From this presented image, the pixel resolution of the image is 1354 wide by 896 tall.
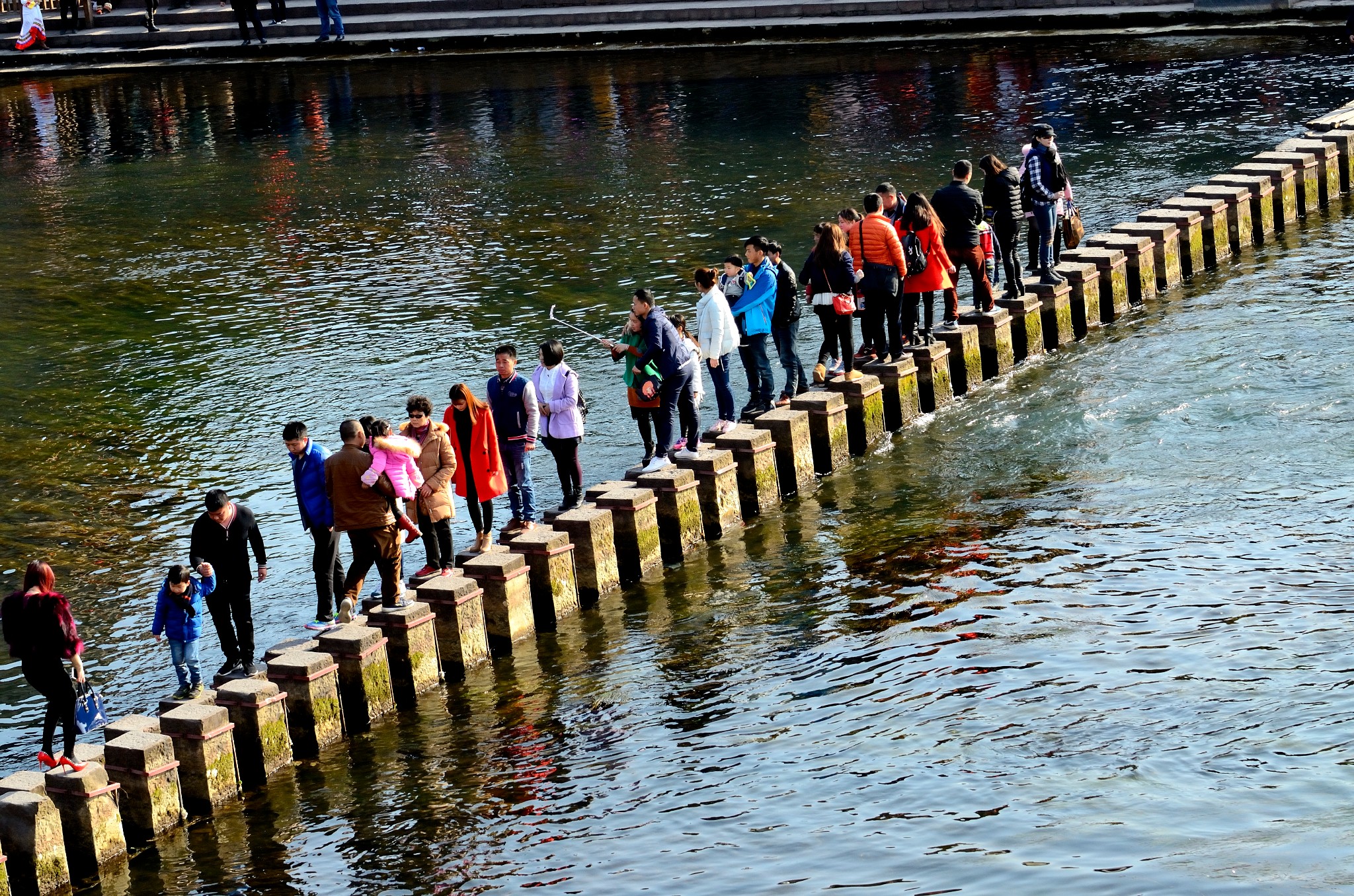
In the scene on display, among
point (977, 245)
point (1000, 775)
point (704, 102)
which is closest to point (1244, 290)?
point (977, 245)

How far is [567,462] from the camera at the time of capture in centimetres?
1883

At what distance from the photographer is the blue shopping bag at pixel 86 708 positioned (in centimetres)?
1460

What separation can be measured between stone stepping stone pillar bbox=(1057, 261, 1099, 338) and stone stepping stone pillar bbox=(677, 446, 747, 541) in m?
7.07

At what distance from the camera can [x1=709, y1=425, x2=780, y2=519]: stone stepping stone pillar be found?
19375 mm

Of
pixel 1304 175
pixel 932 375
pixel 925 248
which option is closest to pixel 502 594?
pixel 932 375

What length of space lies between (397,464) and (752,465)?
428cm

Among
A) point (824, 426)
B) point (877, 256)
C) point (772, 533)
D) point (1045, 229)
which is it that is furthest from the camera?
point (1045, 229)

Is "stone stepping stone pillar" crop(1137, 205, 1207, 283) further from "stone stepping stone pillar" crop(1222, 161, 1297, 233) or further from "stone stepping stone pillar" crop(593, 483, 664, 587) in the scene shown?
"stone stepping stone pillar" crop(593, 483, 664, 587)

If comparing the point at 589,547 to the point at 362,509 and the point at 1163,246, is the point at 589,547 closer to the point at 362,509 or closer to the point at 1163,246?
the point at 362,509

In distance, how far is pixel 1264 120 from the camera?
34812mm

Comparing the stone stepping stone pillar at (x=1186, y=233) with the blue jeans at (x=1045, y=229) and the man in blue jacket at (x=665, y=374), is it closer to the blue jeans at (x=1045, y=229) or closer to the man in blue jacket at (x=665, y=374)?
the blue jeans at (x=1045, y=229)

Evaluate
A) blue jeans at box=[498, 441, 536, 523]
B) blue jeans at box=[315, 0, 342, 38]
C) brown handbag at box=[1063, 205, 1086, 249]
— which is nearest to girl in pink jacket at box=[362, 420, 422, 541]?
blue jeans at box=[498, 441, 536, 523]

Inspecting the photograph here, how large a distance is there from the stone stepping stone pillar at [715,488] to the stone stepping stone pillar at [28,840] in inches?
293

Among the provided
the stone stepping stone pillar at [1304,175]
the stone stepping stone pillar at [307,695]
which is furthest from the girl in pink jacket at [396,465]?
the stone stepping stone pillar at [1304,175]
